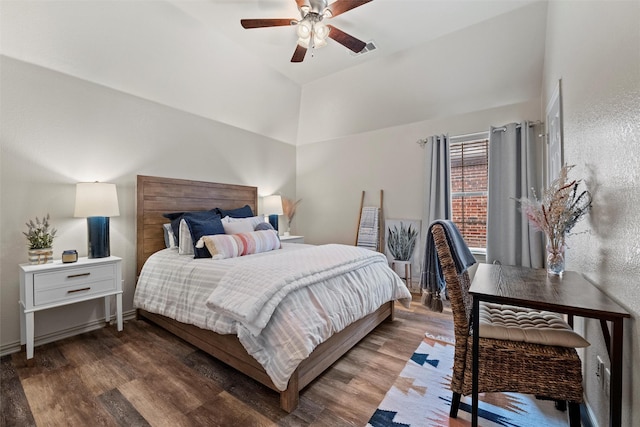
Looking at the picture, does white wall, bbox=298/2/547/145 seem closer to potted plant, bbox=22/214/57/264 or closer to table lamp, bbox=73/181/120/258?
table lamp, bbox=73/181/120/258

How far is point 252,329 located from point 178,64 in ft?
10.2

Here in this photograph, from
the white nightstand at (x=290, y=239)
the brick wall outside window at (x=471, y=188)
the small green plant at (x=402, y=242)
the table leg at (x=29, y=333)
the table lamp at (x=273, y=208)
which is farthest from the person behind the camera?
the table lamp at (x=273, y=208)

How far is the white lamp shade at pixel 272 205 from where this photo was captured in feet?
14.7

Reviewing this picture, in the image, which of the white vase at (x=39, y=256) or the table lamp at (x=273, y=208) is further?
the table lamp at (x=273, y=208)

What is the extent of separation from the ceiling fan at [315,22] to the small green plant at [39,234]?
8.33ft

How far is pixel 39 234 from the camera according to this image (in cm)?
240

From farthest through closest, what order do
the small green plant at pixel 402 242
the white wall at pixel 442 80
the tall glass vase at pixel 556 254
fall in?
1. the small green plant at pixel 402 242
2. the white wall at pixel 442 80
3. the tall glass vase at pixel 556 254

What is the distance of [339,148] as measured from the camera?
4.92 meters

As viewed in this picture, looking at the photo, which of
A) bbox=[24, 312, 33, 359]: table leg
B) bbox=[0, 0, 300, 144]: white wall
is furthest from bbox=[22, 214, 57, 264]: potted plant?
bbox=[0, 0, 300, 144]: white wall

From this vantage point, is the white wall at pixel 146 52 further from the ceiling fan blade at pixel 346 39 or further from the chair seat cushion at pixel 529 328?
the chair seat cushion at pixel 529 328

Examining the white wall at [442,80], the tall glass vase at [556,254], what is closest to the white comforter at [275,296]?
the tall glass vase at [556,254]

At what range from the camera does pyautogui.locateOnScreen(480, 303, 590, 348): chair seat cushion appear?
1.32 m

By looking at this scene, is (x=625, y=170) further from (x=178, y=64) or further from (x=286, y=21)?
(x=178, y=64)

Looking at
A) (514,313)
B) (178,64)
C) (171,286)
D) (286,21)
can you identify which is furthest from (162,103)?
(514,313)
